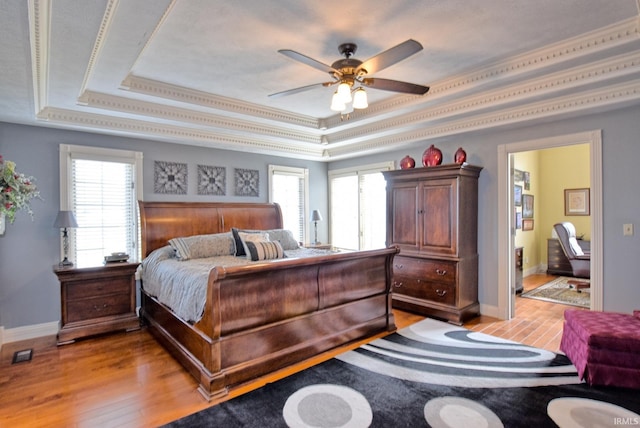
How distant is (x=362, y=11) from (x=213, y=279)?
2150 mm

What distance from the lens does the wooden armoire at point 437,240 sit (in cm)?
408

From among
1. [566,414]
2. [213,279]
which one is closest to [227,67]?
[213,279]

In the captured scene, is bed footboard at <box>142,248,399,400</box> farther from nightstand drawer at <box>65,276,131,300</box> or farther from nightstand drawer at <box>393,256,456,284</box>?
nightstand drawer at <box>393,256,456,284</box>

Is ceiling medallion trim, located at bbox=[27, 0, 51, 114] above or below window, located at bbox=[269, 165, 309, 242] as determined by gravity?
above

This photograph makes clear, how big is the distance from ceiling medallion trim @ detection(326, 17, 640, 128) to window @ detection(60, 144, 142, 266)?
3.59 metres

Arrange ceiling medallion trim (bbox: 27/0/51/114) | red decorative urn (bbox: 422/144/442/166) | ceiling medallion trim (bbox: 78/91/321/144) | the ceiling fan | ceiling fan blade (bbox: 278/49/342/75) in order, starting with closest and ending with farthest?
ceiling medallion trim (bbox: 27/0/51/114), ceiling fan blade (bbox: 278/49/342/75), the ceiling fan, ceiling medallion trim (bbox: 78/91/321/144), red decorative urn (bbox: 422/144/442/166)

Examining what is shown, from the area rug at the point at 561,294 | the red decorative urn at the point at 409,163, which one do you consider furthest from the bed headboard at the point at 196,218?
the area rug at the point at 561,294

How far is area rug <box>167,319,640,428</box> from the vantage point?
7.23ft

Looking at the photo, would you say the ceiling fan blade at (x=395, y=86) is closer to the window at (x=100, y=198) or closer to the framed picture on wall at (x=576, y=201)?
the window at (x=100, y=198)

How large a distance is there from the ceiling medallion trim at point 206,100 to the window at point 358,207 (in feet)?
5.18

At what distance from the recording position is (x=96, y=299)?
12.4ft

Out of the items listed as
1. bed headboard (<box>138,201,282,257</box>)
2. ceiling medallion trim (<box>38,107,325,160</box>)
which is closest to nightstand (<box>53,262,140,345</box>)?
bed headboard (<box>138,201,282,257</box>)

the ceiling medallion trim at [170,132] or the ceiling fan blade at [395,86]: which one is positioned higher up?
the ceiling medallion trim at [170,132]

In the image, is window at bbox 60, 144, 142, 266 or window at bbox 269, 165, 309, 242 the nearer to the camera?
window at bbox 60, 144, 142, 266
